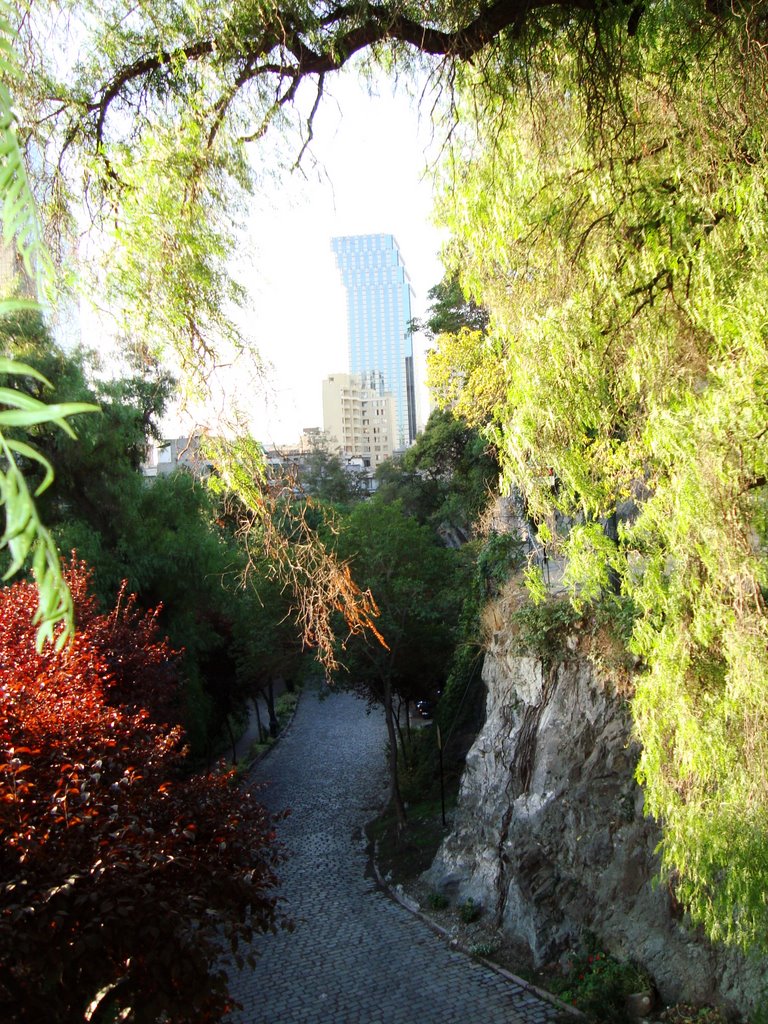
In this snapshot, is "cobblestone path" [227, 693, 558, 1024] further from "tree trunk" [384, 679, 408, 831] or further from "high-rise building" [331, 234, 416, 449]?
"high-rise building" [331, 234, 416, 449]

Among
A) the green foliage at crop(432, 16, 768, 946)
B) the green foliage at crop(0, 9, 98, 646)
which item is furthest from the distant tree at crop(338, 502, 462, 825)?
the green foliage at crop(0, 9, 98, 646)

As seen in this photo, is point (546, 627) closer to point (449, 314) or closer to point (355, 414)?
point (449, 314)

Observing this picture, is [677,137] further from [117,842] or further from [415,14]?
[117,842]

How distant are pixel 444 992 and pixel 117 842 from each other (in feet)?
24.7

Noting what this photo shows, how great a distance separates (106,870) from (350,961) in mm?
8487

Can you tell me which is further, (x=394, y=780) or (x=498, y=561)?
(x=394, y=780)

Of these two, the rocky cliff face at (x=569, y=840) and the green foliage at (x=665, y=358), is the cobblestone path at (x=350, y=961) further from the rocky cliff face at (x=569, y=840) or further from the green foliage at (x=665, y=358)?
the green foliage at (x=665, y=358)

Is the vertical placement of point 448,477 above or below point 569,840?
above

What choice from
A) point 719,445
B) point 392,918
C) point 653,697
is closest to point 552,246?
point 719,445

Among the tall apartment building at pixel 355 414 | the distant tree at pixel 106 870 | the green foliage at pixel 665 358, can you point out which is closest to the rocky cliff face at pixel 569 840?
the distant tree at pixel 106 870

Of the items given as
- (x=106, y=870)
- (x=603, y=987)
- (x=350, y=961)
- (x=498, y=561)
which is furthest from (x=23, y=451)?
(x=498, y=561)

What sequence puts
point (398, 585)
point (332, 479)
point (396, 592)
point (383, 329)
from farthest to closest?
1. point (383, 329)
2. point (332, 479)
3. point (396, 592)
4. point (398, 585)

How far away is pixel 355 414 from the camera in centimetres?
4962

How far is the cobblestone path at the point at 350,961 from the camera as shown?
984cm
